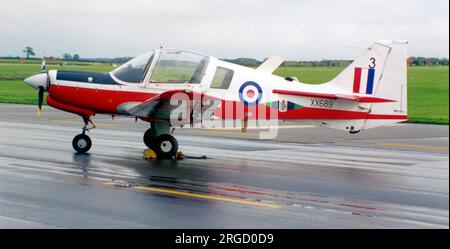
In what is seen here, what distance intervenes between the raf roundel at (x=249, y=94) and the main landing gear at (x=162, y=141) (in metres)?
1.68

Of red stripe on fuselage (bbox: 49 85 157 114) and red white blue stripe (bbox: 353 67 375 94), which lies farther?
red white blue stripe (bbox: 353 67 375 94)

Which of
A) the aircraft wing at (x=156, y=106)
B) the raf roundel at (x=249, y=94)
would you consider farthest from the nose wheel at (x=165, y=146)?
the raf roundel at (x=249, y=94)

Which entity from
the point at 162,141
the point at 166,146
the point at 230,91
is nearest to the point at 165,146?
the point at 166,146

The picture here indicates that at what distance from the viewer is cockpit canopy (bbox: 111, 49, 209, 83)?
15.9 meters

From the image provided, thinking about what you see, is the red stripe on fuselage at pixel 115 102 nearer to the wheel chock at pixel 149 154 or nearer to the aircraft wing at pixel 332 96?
the aircraft wing at pixel 332 96

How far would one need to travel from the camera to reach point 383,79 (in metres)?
16.2

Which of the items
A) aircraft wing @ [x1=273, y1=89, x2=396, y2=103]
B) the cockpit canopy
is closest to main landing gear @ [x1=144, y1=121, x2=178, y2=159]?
the cockpit canopy

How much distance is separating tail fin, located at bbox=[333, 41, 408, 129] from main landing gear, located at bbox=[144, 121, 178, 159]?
3839 millimetres

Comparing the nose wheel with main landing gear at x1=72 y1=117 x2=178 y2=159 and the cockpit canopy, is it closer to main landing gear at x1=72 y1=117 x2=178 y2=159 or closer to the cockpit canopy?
main landing gear at x1=72 y1=117 x2=178 y2=159

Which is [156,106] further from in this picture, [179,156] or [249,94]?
[249,94]

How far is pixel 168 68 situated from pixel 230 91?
4.54 ft

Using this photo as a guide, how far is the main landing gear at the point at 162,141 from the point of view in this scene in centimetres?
1582

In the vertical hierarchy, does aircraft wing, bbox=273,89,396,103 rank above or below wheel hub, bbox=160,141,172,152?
above
